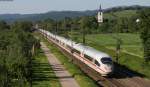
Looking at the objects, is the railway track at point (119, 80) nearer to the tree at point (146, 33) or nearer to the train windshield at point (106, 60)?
the train windshield at point (106, 60)

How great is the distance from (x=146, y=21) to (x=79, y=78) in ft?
78.1

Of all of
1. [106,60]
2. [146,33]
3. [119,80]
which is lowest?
[119,80]

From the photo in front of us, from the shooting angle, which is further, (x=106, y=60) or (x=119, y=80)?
(x=119, y=80)

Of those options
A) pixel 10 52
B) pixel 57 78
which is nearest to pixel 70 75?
pixel 57 78

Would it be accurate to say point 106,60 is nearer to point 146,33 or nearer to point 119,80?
point 119,80

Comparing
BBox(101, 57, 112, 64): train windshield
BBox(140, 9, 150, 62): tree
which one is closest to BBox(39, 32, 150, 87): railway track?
BBox(101, 57, 112, 64): train windshield

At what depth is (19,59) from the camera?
1626 inches

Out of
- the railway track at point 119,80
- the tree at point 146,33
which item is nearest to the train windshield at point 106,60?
the railway track at point 119,80

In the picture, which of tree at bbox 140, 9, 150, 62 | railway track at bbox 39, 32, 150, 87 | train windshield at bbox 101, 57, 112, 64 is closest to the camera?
railway track at bbox 39, 32, 150, 87

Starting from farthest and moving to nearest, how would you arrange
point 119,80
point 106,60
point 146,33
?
1. point 146,33
2. point 119,80
3. point 106,60

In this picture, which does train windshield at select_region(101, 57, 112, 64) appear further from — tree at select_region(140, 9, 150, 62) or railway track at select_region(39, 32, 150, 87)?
tree at select_region(140, 9, 150, 62)

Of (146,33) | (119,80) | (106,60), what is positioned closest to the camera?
(106,60)

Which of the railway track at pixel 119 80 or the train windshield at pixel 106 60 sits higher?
the train windshield at pixel 106 60

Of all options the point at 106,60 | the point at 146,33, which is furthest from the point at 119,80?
the point at 146,33
